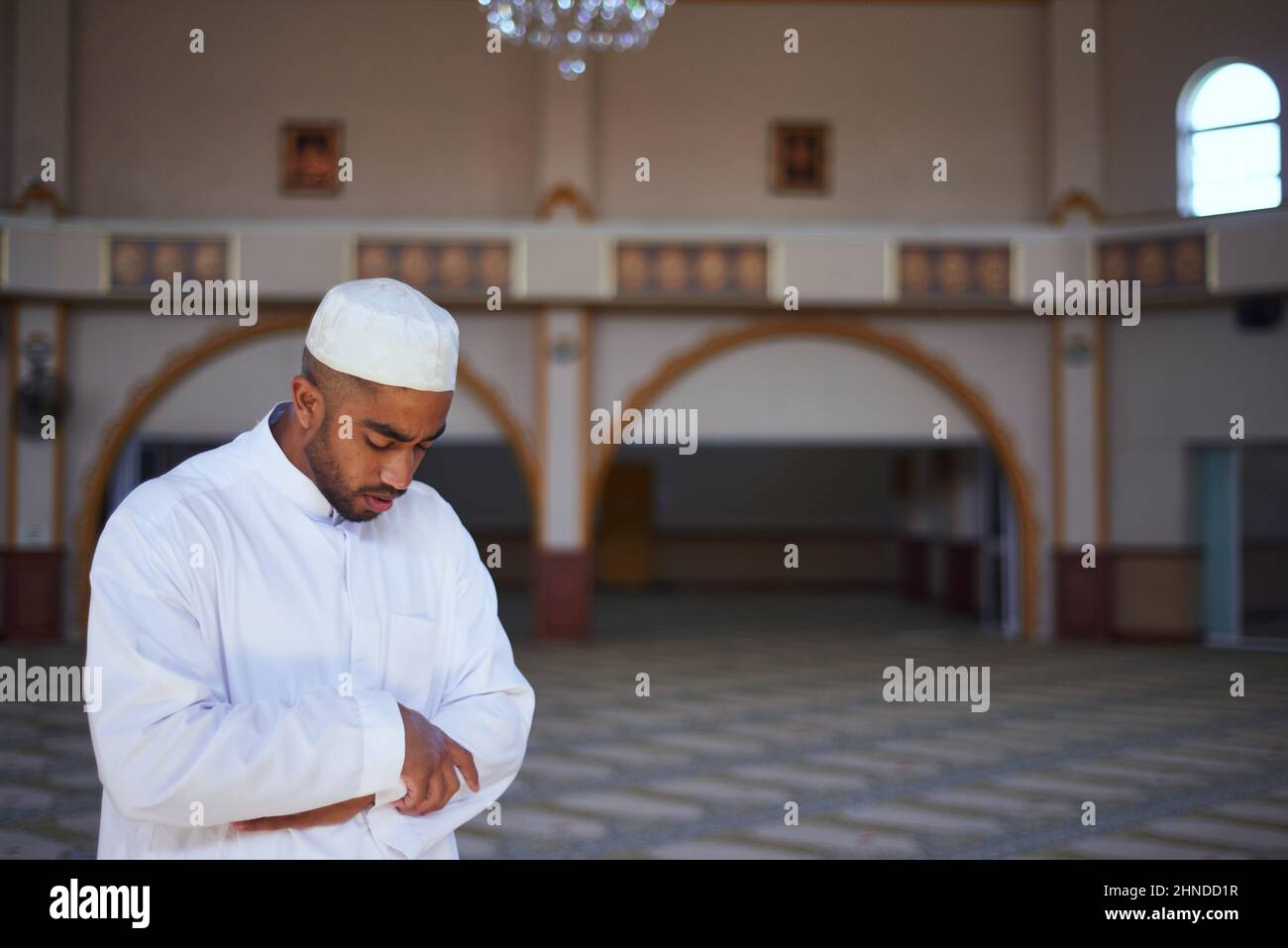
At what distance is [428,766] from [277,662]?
0.86ft

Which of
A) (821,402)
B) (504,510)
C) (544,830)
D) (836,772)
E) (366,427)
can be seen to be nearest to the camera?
(366,427)

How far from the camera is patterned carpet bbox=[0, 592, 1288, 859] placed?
4.47 m

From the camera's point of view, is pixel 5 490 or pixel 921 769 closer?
pixel 921 769

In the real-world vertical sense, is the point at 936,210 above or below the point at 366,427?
above

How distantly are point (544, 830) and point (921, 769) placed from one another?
2.06 metres

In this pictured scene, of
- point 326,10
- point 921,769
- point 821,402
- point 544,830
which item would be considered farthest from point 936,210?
point 544,830

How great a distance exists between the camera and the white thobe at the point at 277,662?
1322 mm

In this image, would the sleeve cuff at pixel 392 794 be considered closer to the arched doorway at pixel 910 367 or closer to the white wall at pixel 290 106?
the arched doorway at pixel 910 367

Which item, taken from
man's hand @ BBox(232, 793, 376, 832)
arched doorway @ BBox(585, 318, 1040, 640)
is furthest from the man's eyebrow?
arched doorway @ BBox(585, 318, 1040, 640)

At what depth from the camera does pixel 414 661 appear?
163cm

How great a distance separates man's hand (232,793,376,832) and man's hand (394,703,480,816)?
0.06 m

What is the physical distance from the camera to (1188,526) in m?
10.9

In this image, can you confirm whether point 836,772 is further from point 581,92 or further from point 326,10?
point 326,10

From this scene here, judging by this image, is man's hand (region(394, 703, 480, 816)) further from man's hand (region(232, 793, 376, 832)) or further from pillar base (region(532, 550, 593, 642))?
pillar base (region(532, 550, 593, 642))
